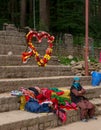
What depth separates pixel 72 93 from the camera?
1009cm

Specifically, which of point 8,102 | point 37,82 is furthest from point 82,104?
point 8,102

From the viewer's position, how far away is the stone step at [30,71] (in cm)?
1084

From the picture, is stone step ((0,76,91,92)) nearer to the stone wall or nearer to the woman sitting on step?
the woman sitting on step

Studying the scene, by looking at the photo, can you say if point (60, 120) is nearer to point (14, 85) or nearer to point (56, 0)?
point (14, 85)

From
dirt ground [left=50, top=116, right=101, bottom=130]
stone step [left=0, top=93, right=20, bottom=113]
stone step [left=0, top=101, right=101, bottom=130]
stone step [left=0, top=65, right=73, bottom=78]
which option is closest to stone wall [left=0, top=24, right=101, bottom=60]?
stone step [left=0, top=65, right=73, bottom=78]

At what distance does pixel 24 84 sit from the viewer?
10172 mm

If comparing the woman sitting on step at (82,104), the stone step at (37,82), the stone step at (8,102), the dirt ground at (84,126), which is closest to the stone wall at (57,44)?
the stone step at (37,82)

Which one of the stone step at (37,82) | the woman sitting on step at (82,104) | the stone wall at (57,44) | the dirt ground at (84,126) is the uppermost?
the stone wall at (57,44)

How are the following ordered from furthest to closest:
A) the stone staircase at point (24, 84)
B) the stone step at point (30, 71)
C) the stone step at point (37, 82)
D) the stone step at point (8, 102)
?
the stone step at point (30, 71) → the stone step at point (37, 82) → the stone step at point (8, 102) → the stone staircase at point (24, 84)

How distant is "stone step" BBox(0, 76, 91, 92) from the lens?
9.69m

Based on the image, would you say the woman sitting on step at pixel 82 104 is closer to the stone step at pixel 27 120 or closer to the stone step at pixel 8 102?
the stone step at pixel 27 120

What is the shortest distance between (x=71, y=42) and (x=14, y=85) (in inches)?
439

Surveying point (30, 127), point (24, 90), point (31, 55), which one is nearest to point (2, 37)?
point (31, 55)

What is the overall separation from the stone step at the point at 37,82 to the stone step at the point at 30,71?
1.60 ft
